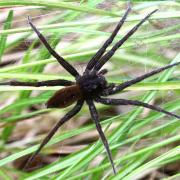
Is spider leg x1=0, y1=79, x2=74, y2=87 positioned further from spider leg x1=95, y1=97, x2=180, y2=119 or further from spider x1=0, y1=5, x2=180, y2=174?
spider leg x1=95, y1=97, x2=180, y2=119

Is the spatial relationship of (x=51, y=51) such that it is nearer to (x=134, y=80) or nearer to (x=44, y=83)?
(x=44, y=83)

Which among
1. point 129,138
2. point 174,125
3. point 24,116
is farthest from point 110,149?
point 24,116

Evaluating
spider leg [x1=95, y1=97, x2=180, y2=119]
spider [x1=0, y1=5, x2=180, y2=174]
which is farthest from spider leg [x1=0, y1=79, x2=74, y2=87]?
spider leg [x1=95, y1=97, x2=180, y2=119]

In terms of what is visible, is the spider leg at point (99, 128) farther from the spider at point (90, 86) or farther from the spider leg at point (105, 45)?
the spider leg at point (105, 45)

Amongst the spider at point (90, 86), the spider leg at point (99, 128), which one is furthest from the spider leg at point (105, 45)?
the spider leg at point (99, 128)

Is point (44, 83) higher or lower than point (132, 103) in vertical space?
higher

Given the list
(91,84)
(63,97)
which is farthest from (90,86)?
(63,97)
